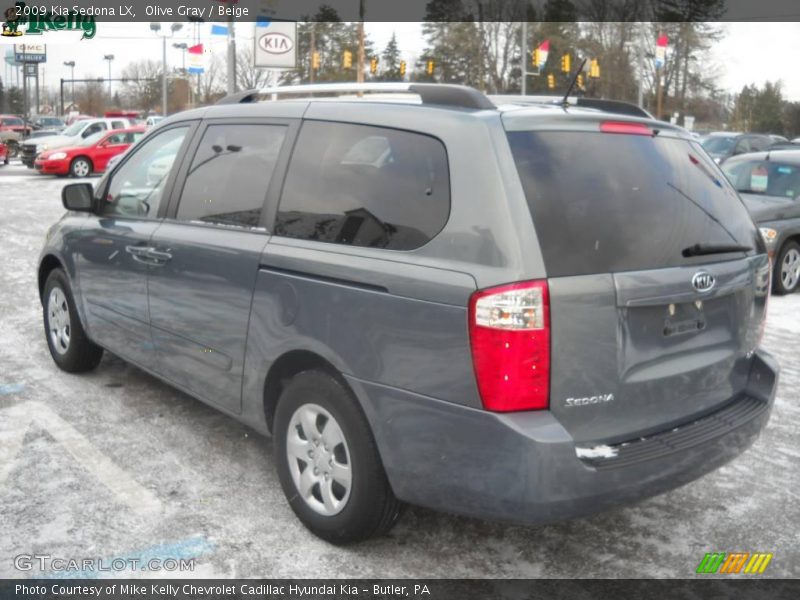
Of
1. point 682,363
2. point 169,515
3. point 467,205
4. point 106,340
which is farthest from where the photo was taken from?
point 106,340

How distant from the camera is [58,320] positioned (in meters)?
5.70

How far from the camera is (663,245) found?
9.80 ft

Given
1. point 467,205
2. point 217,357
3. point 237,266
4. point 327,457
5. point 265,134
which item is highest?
point 265,134

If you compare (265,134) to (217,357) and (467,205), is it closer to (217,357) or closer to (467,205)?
(217,357)

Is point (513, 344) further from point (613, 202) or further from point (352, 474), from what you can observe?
point (352, 474)

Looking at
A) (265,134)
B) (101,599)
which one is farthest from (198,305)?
(101,599)

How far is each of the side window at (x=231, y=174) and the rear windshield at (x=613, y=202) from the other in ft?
4.49

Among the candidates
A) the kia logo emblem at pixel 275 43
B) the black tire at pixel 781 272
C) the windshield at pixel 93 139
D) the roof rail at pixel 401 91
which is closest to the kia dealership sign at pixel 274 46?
the kia logo emblem at pixel 275 43

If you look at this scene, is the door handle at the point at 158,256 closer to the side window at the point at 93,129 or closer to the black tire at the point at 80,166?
the black tire at the point at 80,166

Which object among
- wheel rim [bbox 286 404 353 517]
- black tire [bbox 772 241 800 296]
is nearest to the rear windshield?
wheel rim [bbox 286 404 353 517]

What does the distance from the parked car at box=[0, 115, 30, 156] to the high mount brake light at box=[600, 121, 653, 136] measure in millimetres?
40870

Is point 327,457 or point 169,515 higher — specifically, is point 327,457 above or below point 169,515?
above

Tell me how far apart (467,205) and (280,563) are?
1.61 metres

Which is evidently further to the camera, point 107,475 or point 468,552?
point 107,475
